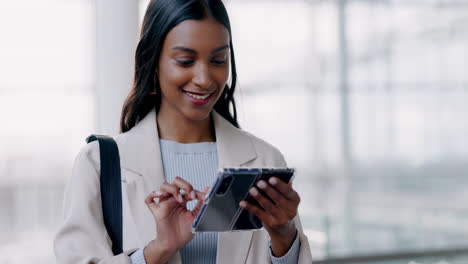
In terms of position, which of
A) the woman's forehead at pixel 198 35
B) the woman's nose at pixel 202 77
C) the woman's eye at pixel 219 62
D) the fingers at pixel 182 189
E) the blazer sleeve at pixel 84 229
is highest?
the woman's forehead at pixel 198 35

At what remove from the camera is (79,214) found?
1800 mm

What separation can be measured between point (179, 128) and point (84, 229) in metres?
0.48

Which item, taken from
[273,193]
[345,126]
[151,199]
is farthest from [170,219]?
→ [345,126]

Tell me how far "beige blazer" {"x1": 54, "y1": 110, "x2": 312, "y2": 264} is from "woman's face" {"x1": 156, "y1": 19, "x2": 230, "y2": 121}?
18 centimetres

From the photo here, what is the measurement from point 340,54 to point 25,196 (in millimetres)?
2882

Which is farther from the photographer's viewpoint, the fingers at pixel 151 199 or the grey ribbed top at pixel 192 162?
the grey ribbed top at pixel 192 162

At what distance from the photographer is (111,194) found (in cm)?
187

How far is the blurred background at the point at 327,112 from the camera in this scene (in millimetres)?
4723

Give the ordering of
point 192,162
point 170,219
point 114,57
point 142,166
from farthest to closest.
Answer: point 114,57
point 192,162
point 142,166
point 170,219

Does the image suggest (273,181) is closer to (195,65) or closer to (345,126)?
(195,65)

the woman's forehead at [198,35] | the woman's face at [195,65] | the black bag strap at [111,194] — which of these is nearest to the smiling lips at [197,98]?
the woman's face at [195,65]

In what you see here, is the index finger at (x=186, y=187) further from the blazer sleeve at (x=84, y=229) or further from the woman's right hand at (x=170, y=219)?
the blazer sleeve at (x=84, y=229)

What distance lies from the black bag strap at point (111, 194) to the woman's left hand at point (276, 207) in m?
0.40

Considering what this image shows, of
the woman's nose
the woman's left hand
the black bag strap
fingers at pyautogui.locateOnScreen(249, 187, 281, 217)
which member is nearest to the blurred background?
the black bag strap
